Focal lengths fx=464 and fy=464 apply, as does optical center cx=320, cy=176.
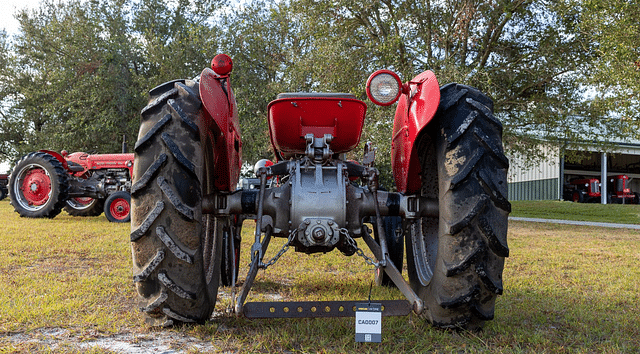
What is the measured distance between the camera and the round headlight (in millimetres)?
2838

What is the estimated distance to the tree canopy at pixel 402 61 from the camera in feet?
39.4

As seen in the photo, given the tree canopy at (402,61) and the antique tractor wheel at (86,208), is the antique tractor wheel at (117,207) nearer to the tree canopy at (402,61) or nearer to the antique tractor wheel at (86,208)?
the antique tractor wheel at (86,208)

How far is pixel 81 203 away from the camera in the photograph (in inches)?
479

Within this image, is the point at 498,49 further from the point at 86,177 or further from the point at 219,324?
the point at 219,324

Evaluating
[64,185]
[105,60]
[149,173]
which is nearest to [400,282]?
[149,173]

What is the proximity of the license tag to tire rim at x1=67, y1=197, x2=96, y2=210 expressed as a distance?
36.0 ft

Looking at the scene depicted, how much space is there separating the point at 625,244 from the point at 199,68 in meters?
17.2

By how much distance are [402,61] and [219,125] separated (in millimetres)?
11111

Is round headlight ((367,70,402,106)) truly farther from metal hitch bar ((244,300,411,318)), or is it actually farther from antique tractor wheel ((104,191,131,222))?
antique tractor wheel ((104,191,131,222))

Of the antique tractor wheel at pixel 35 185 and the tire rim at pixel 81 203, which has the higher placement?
the antique tractor wheel at pixel 35 185

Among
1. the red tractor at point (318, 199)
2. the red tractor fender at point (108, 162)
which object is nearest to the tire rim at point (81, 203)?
the red tractor fender at point (108, 162)

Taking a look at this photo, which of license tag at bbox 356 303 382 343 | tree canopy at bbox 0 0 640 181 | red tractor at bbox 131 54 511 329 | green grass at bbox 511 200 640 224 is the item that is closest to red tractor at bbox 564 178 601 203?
green grass at bbox 511 200 640 224

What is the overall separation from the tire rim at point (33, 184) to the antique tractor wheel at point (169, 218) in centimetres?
939

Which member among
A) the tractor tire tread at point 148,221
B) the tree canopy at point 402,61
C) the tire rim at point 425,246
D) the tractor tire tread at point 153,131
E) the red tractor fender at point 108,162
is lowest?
the tire rim at point 425,246
